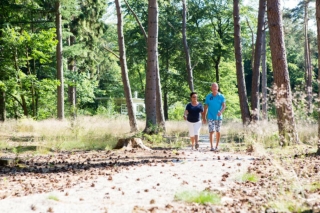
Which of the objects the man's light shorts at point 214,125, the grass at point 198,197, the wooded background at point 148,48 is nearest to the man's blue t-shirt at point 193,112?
the man's light shorts at point 214,125

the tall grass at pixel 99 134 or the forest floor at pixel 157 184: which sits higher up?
the tall grass at pixel 99 134

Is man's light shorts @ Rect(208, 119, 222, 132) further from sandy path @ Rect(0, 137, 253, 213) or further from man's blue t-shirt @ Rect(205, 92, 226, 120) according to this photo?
sandy path @ Rect(0, 137, 253, 213)

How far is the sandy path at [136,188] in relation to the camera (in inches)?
179

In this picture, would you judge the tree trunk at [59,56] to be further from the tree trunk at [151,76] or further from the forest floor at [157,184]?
the forest floor at [157,184]

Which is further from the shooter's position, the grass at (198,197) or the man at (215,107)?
the man at (215,107)

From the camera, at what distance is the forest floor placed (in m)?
4.35

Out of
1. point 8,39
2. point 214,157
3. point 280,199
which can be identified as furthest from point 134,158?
point 8,39

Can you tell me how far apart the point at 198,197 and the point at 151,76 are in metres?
9.48

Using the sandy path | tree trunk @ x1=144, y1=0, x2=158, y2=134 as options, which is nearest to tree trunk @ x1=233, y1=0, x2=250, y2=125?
tree trunk @ x1=144, y1=0, x2=158, y2=134

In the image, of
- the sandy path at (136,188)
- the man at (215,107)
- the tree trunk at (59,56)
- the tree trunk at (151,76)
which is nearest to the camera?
the sandy path at (136,188)

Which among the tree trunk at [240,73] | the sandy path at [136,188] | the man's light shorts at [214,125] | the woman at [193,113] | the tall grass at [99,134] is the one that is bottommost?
the sandy path at [136,188]

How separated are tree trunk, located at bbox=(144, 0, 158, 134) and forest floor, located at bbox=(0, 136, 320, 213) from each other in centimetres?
452

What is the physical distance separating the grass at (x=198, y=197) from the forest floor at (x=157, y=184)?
40mm

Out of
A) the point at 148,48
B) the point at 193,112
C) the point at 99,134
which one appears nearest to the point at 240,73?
the point at 148,48
